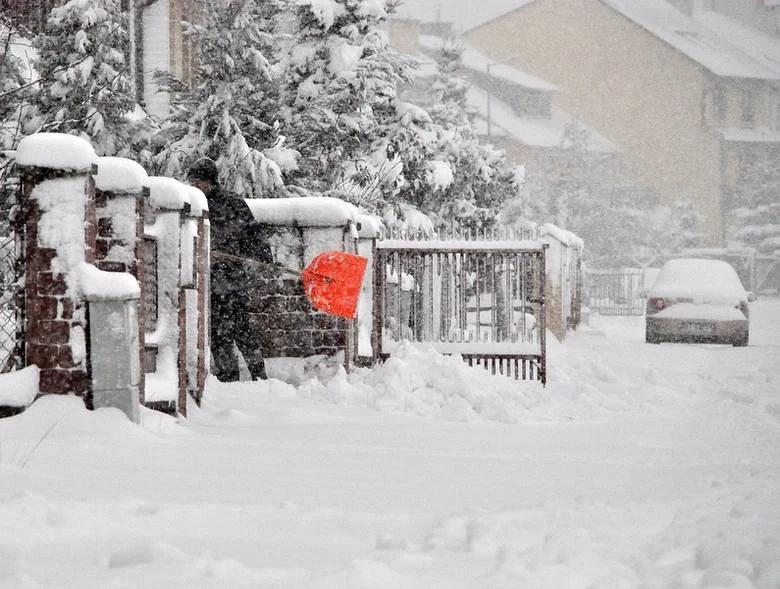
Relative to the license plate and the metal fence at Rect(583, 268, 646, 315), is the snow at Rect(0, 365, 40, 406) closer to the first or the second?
the license plate

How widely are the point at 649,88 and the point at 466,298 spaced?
50610 millimetres

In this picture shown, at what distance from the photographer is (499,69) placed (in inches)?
2239

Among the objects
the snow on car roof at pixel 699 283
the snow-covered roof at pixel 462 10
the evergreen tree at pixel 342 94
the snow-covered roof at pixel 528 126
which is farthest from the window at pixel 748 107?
the evergreen tree at pixel 342 94

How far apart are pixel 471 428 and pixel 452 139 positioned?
42.3 feet

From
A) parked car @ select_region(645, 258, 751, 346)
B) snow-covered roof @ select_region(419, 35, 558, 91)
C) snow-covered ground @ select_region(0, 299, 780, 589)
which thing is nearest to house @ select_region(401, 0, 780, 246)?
snow-covered roof @ select_region(419, 35, 558, 91)

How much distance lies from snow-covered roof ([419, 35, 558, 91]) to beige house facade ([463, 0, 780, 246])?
1.06m

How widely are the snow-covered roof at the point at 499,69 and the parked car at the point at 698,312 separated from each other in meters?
38.0

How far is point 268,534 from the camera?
3945 millimetres

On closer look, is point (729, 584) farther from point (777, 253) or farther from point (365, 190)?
point (777, 253)

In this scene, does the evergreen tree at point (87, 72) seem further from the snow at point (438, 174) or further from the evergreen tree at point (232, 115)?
the snow at point (438, 174)

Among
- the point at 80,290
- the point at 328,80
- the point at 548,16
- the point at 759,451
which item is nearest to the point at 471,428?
the point at 759,451

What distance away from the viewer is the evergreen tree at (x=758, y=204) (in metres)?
50.5

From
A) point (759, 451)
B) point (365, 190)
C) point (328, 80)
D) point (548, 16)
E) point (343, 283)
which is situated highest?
point (548, 16)

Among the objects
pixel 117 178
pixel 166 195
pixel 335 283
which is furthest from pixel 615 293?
pixel 117 178
